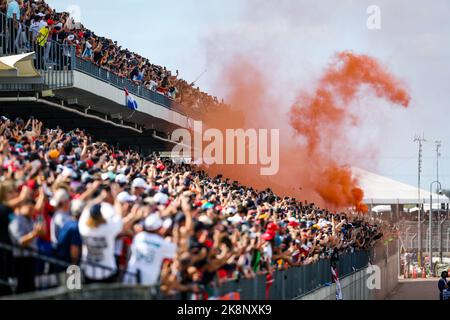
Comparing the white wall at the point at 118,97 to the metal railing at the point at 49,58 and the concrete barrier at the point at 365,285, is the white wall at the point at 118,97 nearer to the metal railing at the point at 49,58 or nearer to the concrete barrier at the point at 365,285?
the metal railing at the point at 49,58

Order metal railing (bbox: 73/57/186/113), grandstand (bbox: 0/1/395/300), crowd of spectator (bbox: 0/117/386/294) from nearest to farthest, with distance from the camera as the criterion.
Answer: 1. crowd of spectator (bbox: 0/117/386/294)
2. grandstand (bbox: 0/1/395/300)
3. metal railing (bbox: 73/57/186/113)

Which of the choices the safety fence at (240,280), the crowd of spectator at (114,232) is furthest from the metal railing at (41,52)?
the crowd of spectator at (114,232)

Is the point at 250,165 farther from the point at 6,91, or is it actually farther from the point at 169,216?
the point at 169,216

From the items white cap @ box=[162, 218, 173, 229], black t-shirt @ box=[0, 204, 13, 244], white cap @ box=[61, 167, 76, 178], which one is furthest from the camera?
white cap @ box=[61, 167, 76, 178]

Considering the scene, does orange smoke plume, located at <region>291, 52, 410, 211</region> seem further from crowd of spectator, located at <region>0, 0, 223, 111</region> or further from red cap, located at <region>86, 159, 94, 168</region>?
red cap, located at <region>86, 159, 94, 168</region>

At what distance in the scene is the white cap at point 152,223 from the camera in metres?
13.9

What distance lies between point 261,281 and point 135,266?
4.77 meters

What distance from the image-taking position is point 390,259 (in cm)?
5753

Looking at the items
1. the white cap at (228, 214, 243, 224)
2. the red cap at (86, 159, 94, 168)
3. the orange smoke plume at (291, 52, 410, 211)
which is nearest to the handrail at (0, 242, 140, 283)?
the white cap at (228, 214, 243, 224)

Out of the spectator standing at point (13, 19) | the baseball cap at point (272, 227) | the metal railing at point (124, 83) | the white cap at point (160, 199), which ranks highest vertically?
the spectator standing at point (13, 19)

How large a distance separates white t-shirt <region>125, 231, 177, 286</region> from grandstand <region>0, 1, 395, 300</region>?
2cm

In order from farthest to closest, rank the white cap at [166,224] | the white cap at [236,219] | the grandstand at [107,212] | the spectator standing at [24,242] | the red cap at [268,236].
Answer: the red cap at [268,236]
the white cap at [236,219]
the white cap at [166,224]
the grandstand at [107,212]
the spectator standing at [24,242]

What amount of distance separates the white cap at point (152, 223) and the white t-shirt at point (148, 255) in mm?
104

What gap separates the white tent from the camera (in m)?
101
